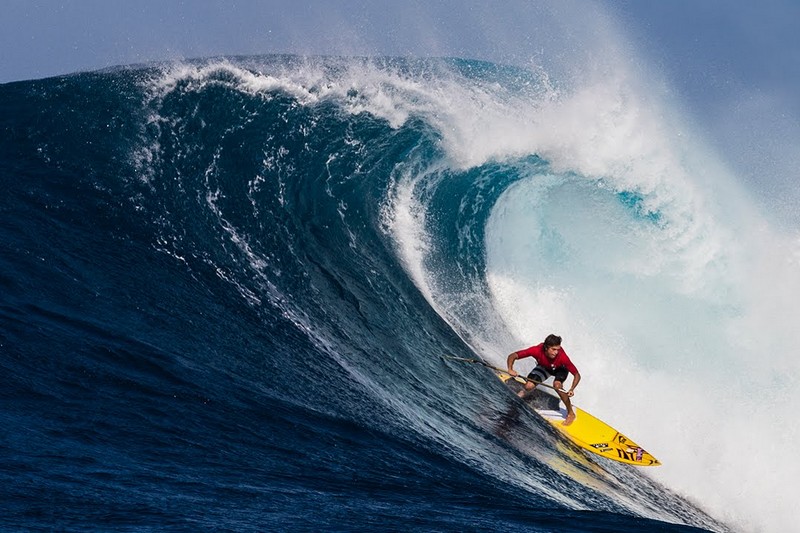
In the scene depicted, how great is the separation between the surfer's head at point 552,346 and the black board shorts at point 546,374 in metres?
0.23

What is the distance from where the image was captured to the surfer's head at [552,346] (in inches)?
426

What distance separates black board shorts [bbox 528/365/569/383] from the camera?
1109 centimetres

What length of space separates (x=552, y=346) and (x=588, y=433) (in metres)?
1.14

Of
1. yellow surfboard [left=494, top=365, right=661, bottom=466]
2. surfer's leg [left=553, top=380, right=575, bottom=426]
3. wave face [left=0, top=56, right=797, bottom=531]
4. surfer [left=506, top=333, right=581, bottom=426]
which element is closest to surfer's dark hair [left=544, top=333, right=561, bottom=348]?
surfer [left=506, top=333, right=581, bottom=426]

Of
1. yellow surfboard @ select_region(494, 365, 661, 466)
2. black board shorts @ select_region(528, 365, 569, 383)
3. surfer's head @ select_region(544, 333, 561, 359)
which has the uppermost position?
surfer's head @ select_region(544, 333, 561, 359)

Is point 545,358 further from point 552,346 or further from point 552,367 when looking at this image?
point 552,346

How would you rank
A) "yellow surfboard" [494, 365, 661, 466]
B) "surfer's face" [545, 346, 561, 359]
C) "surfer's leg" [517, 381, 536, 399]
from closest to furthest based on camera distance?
"yellow surfboard" [494, 365, 661, 466] → "surfer's face" [545, 346, 561, 359] → "surfer's leg" [517, 381, 536, 399]

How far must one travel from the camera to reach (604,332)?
15.0m

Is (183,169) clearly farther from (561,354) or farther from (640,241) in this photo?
(640,241)

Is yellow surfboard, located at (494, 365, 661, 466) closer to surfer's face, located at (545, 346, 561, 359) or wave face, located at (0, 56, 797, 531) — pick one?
wave face, located at (0, 56, 797, 531)

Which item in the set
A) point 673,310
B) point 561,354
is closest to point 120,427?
point 561,354

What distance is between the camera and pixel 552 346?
35.7 ft

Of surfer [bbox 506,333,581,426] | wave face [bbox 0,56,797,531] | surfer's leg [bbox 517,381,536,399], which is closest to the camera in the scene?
wave face [bbox 0,56,797,531]

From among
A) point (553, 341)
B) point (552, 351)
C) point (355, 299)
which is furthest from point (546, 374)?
point (355, 299)
